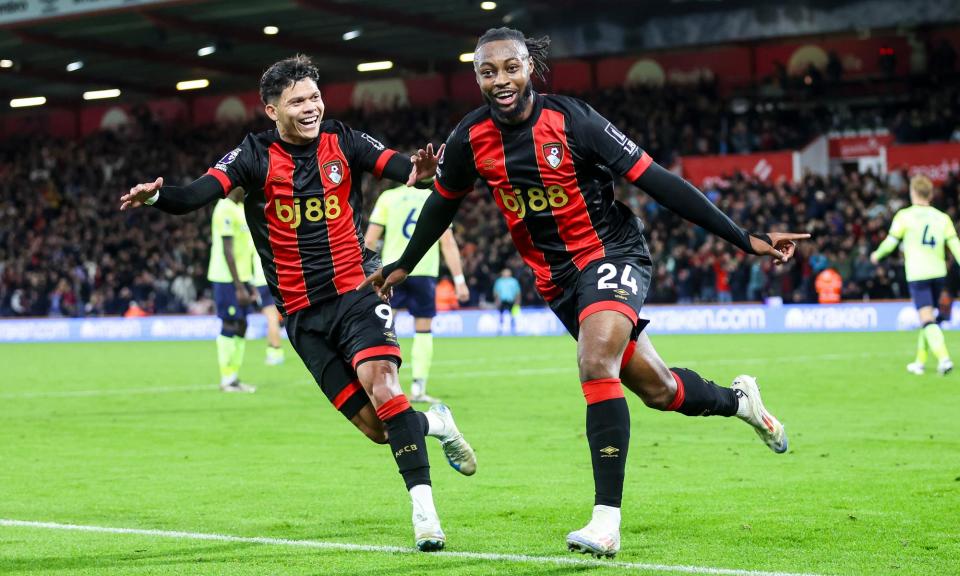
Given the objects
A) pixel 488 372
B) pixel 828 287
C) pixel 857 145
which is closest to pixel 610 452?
pixel 488 372

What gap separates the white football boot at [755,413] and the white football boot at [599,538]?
1.83m

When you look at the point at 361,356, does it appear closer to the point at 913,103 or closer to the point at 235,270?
the point at 235,270

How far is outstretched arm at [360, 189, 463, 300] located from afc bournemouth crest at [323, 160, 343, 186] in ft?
1.95

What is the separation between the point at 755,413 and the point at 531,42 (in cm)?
243

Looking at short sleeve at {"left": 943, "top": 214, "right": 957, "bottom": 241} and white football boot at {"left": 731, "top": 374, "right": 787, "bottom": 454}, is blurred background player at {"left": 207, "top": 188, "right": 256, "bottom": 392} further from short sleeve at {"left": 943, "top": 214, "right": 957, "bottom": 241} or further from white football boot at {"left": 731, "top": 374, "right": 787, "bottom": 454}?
white football boot at {"left": 731, "top": 374, "right": 787, "bottom": 454}

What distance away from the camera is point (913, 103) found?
36.9 m

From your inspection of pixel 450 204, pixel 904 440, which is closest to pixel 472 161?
pixel 450 204

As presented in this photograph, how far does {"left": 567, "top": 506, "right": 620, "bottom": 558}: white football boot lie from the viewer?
5.75m

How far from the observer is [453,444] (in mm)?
7297

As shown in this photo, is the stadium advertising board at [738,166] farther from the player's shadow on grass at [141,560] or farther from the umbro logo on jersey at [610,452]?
the player's shadow on grass at [141,560]

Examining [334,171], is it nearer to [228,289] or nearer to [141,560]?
[141,560]

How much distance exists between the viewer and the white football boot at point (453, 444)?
7233mm

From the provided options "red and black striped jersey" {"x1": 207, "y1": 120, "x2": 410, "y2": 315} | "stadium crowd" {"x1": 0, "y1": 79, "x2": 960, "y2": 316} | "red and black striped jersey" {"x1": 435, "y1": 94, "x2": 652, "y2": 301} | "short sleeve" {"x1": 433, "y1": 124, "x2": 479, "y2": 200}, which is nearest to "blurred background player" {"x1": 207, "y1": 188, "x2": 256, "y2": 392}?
"red and black striped jersey" {"x1": 207, "y1": 120, "x2": 410, "y2": 315}

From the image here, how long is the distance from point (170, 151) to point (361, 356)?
42.4 metres
